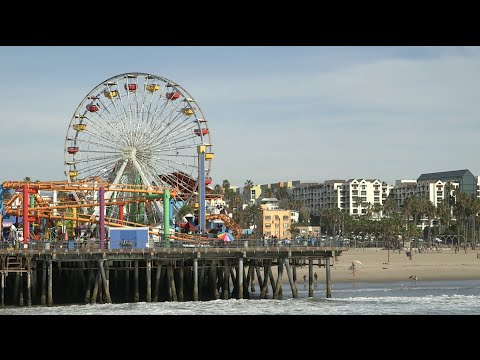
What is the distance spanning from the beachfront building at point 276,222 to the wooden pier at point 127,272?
88.7m

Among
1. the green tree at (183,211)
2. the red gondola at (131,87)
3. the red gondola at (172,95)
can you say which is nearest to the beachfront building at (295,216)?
the green tree at (183,211)

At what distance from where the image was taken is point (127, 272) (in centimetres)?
4403

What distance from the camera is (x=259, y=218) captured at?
139 metres

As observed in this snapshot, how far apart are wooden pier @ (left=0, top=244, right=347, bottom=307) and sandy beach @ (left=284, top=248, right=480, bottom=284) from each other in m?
22.3

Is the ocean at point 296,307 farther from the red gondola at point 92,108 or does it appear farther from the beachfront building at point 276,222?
the beachfront building at point 276,222

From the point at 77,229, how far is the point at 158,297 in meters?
15.4

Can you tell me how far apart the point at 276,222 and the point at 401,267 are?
5858 cm

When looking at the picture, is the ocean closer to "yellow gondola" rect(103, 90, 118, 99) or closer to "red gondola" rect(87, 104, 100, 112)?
"yellow gondola" rect(103, 90, 118, 99)

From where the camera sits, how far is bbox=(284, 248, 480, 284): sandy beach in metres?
73.6

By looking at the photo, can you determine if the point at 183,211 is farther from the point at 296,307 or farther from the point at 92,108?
the point at 296,307

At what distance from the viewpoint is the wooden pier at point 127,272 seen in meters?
41.4

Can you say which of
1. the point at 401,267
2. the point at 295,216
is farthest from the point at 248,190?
the point at 401,267
